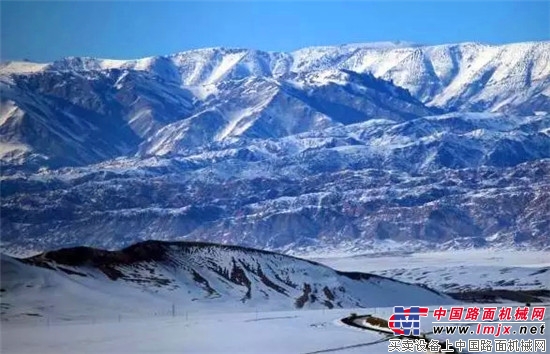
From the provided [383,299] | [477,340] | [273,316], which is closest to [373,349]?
[477,340]

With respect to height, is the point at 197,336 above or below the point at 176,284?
below

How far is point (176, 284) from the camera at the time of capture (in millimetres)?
166250

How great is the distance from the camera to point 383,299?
18500 cm

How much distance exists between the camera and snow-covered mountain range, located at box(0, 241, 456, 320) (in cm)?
13862

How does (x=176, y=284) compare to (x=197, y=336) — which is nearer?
(x=197, y=336)

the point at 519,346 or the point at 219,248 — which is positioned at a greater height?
the point at 219,248

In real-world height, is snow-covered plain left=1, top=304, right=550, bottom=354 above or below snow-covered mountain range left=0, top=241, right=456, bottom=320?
below

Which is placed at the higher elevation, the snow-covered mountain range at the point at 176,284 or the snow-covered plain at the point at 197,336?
the snow-covered mountain range at the point at 176,284

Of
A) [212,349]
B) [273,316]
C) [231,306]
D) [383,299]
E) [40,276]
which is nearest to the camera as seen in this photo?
[212,349]

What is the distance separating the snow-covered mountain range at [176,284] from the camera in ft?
455

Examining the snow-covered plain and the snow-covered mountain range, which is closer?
the snow-covered plain

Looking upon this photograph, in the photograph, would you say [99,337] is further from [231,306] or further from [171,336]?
[231,306]

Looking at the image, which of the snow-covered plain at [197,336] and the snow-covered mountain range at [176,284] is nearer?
the snow-covered plain at [197,336]

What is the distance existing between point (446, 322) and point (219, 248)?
96.3m
